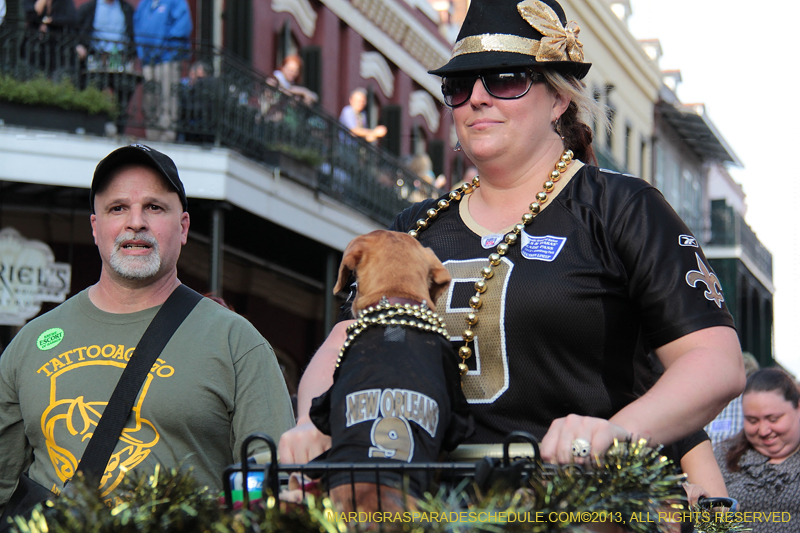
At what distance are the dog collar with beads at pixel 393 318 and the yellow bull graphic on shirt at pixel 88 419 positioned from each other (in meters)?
1.58

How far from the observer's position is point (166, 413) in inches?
154

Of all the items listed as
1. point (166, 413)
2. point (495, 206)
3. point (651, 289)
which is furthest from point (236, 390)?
point (651, 289)

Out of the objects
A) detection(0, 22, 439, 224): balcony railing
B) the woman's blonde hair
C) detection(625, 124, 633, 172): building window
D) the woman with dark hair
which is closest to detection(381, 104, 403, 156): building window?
detection(0, 22, 439, 224): balcony railing

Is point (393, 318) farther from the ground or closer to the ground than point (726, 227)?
closer to the ground

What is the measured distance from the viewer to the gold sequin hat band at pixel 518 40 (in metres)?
2.97

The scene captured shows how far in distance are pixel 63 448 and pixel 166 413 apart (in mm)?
408

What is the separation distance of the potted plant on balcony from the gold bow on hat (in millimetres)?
10958

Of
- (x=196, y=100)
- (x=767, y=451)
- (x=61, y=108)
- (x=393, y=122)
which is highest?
(x=393, y=122)

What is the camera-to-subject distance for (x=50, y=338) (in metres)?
4.18

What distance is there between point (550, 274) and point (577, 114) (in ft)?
2.15

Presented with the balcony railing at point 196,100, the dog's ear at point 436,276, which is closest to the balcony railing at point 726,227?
the balcony railing at point 196,100

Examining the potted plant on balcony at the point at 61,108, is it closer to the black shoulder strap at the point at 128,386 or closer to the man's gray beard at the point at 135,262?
the man's gray beard at the point at 135,262

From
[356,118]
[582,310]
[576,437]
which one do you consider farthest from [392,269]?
[356,118]

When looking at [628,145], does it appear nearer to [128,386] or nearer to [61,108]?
[61,108]
